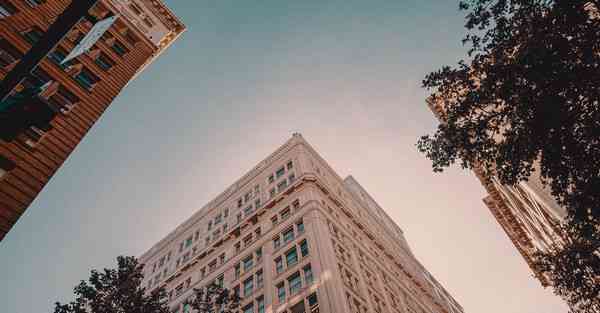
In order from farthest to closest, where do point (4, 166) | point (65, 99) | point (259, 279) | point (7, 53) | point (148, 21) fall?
point (259, 279)
point (148, 21)
point (65, 99)
point (7, 53)
point (4, 166)

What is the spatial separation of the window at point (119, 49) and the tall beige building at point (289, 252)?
2612 cm

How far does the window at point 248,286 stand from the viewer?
4319 centimetres

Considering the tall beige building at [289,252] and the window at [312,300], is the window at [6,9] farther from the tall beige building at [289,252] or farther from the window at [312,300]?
the window at [312,300]

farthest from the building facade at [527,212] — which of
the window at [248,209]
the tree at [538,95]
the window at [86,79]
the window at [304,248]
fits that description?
the window at [248,209]

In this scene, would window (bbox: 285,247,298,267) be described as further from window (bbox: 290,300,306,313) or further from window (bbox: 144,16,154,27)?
window (bbox: 144,16,154,27)

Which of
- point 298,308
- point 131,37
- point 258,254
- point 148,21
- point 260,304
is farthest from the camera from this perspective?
point 258,254

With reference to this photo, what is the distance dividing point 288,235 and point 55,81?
32798 mm

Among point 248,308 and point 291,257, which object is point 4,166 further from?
point 291,257

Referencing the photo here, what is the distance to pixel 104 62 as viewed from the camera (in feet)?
80.3

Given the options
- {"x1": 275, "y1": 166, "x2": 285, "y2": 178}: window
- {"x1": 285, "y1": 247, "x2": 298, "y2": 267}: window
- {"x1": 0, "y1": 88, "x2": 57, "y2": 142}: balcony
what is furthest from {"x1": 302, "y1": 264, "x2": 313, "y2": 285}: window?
{"x1": 0, "y1": 88, "x2": 57, "y2": 142}: balcony

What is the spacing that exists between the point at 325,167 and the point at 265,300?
32627 mm

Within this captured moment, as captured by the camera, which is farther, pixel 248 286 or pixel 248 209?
pixel 248 209

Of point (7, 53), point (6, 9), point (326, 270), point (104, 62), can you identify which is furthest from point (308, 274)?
point (6, 9)

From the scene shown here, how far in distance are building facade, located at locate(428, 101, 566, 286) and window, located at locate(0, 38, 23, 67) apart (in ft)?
77.6
